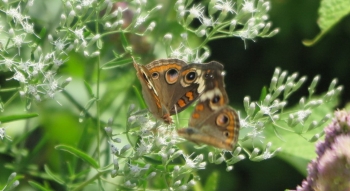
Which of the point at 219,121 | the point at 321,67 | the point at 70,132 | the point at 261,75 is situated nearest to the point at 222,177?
the point at 261,75

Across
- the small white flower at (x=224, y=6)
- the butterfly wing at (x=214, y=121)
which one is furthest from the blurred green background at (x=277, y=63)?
the butterfly wing at (x=214, y=121)

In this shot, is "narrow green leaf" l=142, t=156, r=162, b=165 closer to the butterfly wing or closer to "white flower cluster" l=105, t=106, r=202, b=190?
"white flower cluster" l=105, t=106, r=202, b=190

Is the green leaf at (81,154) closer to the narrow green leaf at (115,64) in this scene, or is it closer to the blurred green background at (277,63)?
the narrow green leaf at (115,64)

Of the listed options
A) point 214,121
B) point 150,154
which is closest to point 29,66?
point 150,154

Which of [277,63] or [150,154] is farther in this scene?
[277,63]

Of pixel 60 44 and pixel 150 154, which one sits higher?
pixel 60 44

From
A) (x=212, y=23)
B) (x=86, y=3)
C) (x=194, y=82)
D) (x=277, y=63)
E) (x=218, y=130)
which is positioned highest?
(x=277, y=63)

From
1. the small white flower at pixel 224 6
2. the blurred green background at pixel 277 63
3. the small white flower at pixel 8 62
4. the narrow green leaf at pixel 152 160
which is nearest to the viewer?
the small white flower at pixel 8 62

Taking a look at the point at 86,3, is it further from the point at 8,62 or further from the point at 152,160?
the point at 152,160

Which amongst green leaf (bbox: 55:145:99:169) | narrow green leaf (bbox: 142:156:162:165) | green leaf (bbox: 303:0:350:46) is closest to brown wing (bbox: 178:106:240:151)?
narrow green leaf (bbox: 142:156:162:165)

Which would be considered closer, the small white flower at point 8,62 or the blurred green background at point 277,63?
the small white flower at point 8,62

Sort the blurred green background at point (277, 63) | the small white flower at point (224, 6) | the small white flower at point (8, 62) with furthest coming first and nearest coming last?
the blurred green background at point (277, 63), the small white flower at point (224, 6), the small white flower at point (8, 62)

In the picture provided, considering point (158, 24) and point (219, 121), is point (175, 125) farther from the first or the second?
point (158, 24)
